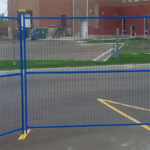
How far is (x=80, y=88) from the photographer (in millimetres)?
12758

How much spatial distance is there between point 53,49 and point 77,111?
7.55ft

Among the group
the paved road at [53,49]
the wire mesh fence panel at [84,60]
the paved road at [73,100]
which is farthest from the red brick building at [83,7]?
the paved road at [53,49]

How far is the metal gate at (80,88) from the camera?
23.5 feet

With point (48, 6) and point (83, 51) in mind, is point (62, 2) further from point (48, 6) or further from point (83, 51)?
point (83, 51)

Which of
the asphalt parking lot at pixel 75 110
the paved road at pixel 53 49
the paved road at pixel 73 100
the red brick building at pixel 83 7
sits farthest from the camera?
the red brick building at pixel 83 7

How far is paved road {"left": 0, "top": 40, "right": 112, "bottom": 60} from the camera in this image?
716cm

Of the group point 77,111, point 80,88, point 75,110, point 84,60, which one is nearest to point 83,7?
point 80,88

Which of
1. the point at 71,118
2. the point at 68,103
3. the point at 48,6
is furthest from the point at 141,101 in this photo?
the point at 48,6

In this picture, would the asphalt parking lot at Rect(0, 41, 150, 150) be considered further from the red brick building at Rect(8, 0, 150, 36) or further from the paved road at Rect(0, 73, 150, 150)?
the red brick building at Rect(8, 0, 150, 36)

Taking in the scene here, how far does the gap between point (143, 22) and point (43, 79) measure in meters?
8.02

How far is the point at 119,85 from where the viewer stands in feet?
42.1

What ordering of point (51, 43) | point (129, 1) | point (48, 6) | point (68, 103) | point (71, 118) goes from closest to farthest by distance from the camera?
point (51, 43)
point (71, 118)
point (68, 103)
point (129, 1)
point (48, 6)

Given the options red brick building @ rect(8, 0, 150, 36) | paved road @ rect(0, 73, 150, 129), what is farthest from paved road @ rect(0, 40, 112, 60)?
red brick building @ rect(8, 0, 150, 36)

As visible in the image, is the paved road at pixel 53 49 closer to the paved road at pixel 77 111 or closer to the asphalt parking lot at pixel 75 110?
the asphalt parking lot at pixel 75 110
